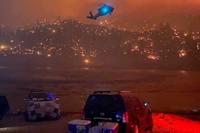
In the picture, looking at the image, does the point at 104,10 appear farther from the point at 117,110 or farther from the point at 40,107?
the point at 40,107

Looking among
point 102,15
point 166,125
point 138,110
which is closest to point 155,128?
point 166,125

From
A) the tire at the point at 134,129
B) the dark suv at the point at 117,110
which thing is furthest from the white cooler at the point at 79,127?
the tire at the point at 134,129

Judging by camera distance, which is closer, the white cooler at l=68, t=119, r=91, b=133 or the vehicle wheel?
the white cooler at l=68, t=119, r=91, b=133

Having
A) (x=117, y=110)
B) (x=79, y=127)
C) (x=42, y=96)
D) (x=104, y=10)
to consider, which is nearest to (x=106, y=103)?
(x=117, y=110)

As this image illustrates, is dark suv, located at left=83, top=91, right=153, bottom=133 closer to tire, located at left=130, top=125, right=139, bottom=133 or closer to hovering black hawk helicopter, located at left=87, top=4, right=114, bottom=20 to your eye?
tire, located at left=130, top=125, right=139, bottom=133

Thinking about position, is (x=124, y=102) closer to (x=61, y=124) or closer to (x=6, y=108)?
(x=61, y=124)

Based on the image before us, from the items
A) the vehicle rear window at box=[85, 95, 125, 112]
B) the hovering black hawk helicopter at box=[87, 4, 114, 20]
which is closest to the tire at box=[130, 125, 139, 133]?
the vehicle rear window at box=[85, 95, 125, 112]
